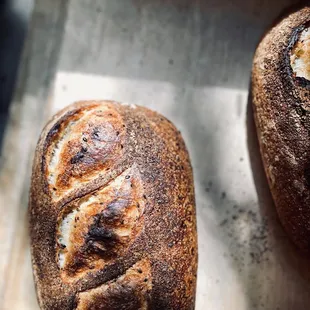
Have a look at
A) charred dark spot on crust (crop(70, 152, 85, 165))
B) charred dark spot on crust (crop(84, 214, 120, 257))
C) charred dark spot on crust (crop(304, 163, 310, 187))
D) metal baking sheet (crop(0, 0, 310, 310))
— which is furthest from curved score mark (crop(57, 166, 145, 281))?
charred dark spot on crust (crop(304, 163, 310, 187))

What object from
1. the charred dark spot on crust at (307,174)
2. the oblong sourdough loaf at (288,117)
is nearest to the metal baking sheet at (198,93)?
the oblong sourdough loaf at (288,117)

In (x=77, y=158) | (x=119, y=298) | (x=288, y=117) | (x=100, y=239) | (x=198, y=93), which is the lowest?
(x=119, y=298)

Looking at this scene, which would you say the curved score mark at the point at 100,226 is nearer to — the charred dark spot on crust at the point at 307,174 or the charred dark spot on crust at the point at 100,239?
the charred dark spot on crust at the point at 100,239

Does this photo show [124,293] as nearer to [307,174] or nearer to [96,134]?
[96,134]

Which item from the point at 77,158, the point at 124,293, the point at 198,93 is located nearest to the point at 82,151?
the point at 77,158

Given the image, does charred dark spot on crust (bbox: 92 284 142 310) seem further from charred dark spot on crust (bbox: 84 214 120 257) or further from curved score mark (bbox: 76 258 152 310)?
charred dark spot on crust (bbox: 84 214 120 257)

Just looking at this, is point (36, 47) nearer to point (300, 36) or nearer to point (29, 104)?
point (29, 104)

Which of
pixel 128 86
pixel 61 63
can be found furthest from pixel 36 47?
pixel 128 86
